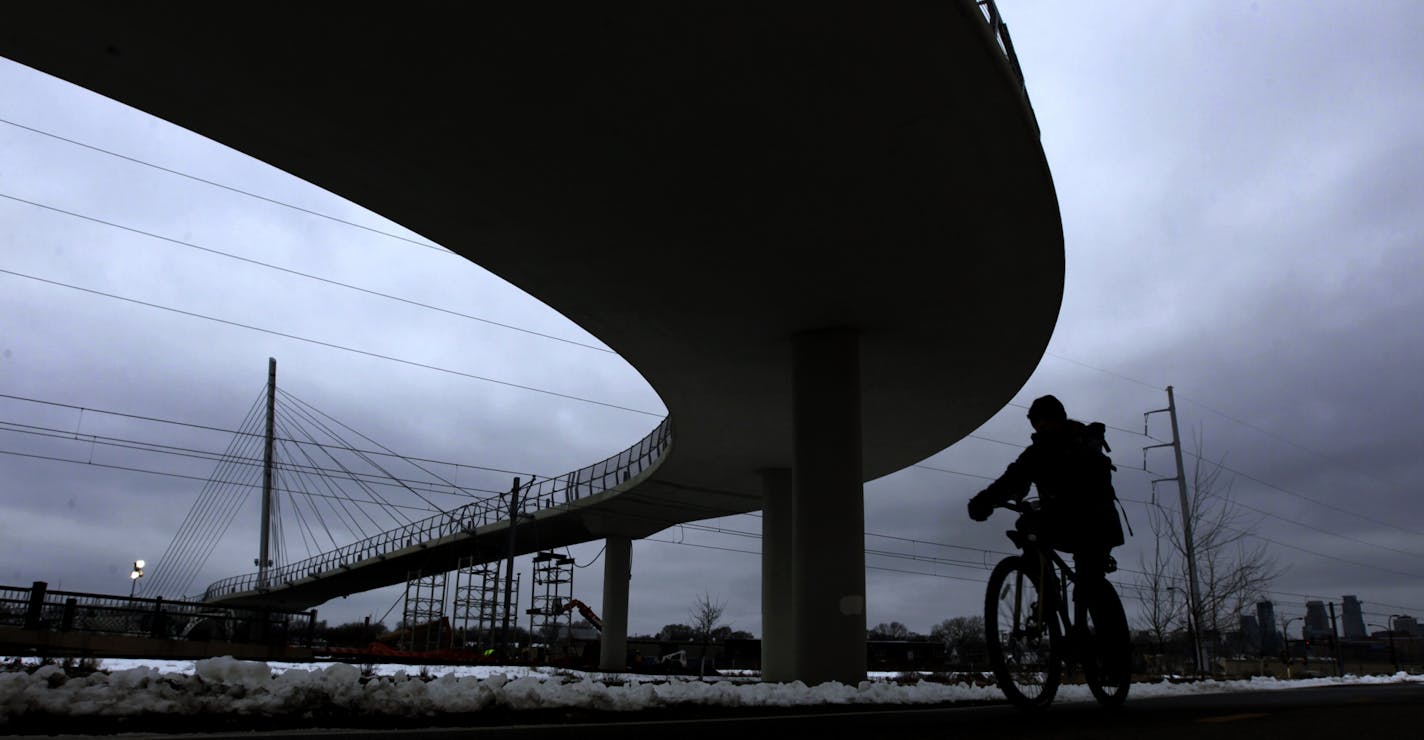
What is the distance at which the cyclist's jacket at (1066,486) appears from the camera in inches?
192

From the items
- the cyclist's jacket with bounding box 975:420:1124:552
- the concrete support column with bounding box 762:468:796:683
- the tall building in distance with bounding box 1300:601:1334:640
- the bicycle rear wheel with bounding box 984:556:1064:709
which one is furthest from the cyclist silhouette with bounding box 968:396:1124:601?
the tall building in distance with bounding box 1300:601:1334:640

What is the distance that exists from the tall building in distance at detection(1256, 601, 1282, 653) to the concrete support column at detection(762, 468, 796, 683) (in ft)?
108

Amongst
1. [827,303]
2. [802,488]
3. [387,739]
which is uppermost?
[827,303]

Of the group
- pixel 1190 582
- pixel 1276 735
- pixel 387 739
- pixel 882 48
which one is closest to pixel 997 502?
pixel 1276 735

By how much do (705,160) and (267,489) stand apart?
6214 centimetres

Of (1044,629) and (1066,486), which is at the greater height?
(1066,486)

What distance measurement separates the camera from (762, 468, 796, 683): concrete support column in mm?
24453

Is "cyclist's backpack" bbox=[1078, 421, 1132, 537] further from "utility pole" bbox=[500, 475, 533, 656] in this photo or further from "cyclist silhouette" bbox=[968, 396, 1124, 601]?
"utility pole" bbox=[500, 475, 533, 656]

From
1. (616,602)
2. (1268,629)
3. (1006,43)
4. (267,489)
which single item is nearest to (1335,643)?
(1268,629)

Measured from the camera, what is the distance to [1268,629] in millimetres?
50688

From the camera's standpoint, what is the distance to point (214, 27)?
843 cm

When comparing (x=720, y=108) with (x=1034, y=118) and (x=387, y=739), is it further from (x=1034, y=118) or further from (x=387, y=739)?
(x=387, y=739)

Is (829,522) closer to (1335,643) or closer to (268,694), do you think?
(268,694)

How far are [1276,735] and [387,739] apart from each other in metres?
3.66
